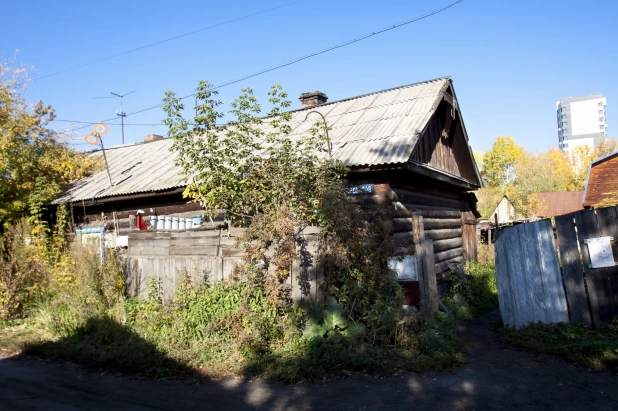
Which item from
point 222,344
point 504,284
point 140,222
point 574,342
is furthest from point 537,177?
point 222,344

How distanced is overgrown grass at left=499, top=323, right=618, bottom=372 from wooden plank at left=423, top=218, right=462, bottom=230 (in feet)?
16.3

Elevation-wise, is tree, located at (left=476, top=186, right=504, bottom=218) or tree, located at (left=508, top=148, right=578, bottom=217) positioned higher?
tree, located at (left=508, top=148, right=578, bottom=217)

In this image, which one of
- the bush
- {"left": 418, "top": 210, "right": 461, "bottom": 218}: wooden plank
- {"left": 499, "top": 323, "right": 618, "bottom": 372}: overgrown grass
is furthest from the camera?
{"left": 418, "top": 210, "right": 461, "bottom": 218}: wooden plank

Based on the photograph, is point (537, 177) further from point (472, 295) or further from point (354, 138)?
point (354, 138)

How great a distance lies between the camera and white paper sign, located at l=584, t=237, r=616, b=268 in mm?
7082

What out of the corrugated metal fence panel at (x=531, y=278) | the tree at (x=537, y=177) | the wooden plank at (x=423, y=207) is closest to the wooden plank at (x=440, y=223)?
the wooden plank at (x=423, y=207)

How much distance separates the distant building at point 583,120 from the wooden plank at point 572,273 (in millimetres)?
207731

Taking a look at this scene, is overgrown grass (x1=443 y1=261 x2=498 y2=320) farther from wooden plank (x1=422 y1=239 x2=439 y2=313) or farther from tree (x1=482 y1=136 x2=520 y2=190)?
tree (x1=482 y1=136 x2=520 y2=190)

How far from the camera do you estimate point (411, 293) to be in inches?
323

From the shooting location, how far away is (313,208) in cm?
801

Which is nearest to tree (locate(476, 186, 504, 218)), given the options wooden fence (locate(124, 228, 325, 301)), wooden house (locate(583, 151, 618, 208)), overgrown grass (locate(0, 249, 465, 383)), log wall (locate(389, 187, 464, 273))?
wooden house (locate(583, 151, 618, 208))

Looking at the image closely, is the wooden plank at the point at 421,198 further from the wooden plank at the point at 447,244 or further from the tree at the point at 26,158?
the tree at the point at 26,158

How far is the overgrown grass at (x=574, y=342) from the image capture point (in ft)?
20.4

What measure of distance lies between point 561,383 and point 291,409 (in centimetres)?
325
